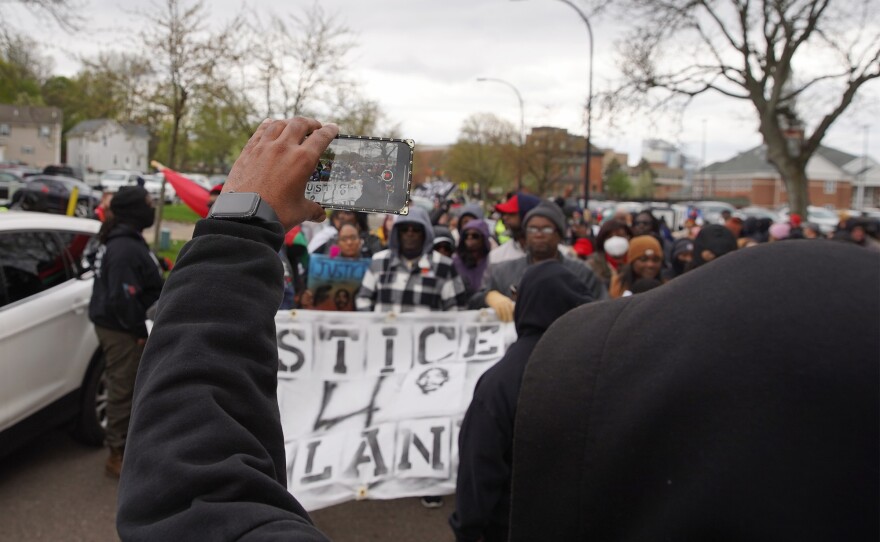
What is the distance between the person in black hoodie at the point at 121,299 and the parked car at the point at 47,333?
0.31m

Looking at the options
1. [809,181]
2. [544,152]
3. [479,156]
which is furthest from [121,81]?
[809,181]

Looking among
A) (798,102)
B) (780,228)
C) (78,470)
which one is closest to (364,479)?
(78,470)

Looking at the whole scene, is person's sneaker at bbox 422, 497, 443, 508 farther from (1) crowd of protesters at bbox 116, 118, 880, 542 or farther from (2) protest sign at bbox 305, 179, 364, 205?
(1) crowd of protesters at bbox 116, 118, 880, 542

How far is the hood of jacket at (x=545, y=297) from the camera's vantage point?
2.77 metres

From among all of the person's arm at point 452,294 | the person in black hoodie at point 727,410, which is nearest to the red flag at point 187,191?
the person's arm at point 452,294

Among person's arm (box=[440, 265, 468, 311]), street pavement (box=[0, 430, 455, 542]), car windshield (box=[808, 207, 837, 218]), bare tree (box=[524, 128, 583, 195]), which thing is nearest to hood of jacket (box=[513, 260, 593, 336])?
street pavement (box=[0, 430, 455, 542])

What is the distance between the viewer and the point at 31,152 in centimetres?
8381

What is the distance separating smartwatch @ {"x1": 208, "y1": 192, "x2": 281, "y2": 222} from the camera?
1102 millimetres

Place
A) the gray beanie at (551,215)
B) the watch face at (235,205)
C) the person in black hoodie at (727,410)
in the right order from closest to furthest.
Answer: the person in black hoodie at (727,410) < the watch face at (235,205) < the gray beanie at (551,215)

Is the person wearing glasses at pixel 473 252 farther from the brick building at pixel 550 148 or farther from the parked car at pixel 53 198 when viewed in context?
the brick building at pixel 550 148

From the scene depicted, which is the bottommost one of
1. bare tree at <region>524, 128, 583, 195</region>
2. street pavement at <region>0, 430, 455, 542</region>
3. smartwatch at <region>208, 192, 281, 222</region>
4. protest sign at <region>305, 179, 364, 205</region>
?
street pavement at <region>0, 430, 455, 542</region>

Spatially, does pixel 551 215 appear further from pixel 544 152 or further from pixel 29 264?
pixel 544 152

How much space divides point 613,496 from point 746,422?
0.21 meters

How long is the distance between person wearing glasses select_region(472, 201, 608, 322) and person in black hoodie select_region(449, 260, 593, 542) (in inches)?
77.0
